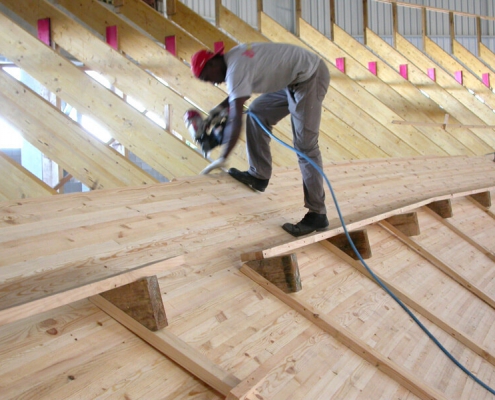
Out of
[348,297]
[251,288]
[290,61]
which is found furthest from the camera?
[290,61]

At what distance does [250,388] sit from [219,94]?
3542 mm

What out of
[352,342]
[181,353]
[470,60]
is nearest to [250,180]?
[352,342]

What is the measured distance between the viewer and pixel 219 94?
4891 millimetres

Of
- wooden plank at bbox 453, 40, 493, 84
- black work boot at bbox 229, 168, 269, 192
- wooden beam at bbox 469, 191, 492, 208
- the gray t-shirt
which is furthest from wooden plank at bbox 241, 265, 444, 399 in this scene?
wooden plank at bbox 453, 40, 493, 84

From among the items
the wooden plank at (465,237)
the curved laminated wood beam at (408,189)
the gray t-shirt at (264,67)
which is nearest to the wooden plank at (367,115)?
the curved laminated wood beam at (408,189)

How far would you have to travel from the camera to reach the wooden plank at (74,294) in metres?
1.36

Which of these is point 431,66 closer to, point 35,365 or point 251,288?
point 251,288

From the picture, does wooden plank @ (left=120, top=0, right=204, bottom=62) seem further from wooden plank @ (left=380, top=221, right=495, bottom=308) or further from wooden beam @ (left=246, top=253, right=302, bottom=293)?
wooden beam @ (left=246, top=253, right=302, bottom=293)

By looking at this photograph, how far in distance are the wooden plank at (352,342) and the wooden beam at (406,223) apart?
178cm

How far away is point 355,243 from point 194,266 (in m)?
1.24

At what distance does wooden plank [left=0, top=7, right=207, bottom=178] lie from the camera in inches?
161

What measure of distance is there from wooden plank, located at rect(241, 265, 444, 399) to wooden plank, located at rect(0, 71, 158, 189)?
1.77 m

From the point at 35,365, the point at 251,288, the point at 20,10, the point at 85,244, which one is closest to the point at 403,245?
the point at 251,288

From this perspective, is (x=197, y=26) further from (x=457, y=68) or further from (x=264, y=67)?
(x=457, y=68)
